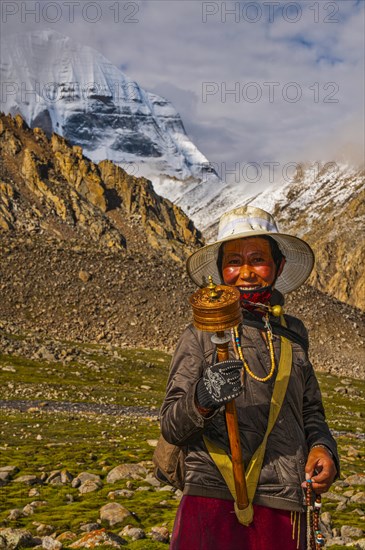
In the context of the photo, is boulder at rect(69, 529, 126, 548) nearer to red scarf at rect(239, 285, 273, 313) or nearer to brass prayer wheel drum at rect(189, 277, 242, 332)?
red scarf at rect(239, 285, 273, 313)

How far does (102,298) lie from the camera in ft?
228

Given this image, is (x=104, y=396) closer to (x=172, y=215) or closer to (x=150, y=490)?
(x=150, y=490)

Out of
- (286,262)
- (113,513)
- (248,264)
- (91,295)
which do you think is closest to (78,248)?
(91,295)

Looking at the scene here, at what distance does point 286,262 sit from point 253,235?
1.04 m

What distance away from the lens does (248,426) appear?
4969 millimetres

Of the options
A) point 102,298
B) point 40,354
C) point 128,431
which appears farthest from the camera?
point 102,298

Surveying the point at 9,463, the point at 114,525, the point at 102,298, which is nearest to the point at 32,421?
the point at 9,463

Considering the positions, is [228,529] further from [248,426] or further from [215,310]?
[215,310]

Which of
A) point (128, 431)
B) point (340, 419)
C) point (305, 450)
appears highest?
point (305, 450)

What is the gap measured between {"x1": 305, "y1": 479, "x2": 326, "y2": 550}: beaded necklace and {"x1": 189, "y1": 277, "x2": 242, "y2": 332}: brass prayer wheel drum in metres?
1.57

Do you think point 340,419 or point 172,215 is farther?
point 172,215

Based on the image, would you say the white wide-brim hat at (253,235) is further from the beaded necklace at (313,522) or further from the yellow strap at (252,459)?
the beaded necklace at (313,522)

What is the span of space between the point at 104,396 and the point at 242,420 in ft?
110

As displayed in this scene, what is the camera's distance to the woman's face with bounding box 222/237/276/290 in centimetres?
558
